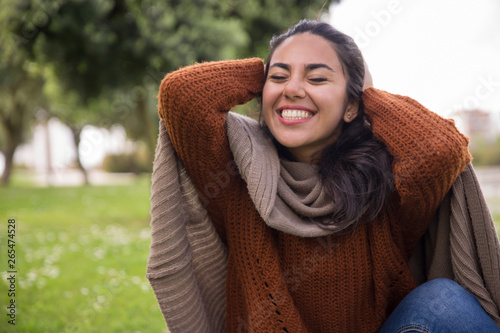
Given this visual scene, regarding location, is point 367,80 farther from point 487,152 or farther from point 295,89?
point 487,152

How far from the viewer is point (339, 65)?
1.86 m

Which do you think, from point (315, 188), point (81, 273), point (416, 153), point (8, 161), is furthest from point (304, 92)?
point (8, 161)

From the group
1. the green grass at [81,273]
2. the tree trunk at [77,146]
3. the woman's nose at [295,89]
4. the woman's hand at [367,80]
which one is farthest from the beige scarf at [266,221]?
the tree trunk at [77,146]

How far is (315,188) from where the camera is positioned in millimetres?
1781

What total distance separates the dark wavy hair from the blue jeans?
0.37 metres

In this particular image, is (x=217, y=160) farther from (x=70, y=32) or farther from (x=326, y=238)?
(x=70, y=32)

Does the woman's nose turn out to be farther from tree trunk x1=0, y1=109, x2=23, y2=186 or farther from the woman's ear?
tree trunk x1=0, y1=109, x2=23, y2=186

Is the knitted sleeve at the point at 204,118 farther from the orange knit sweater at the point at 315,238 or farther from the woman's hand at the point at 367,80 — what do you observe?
the woman's hand at the point at 367,80

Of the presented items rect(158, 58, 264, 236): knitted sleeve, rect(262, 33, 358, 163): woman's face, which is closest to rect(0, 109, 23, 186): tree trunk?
rect(158, 58, 264, 236): knitted sleeve

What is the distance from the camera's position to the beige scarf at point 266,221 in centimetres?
170

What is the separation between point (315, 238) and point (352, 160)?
15.4 inches

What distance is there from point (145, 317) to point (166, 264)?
6.07 feet

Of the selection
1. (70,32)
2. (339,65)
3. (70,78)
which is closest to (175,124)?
(339,65)

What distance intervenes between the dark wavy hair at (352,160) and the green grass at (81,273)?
6.64 feet
